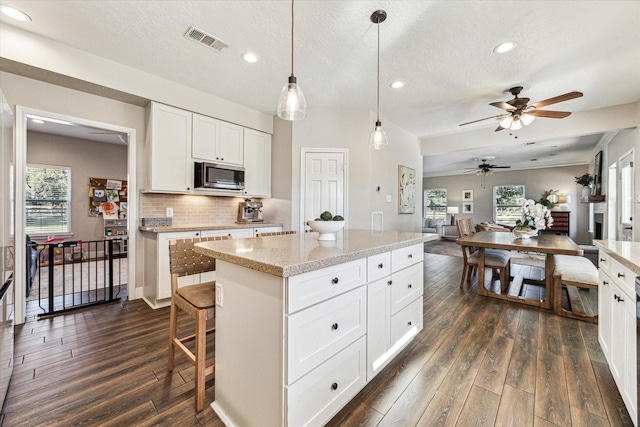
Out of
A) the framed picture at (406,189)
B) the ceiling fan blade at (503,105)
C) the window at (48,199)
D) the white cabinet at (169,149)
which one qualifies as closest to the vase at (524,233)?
the ceiling fan blade at (503,105)

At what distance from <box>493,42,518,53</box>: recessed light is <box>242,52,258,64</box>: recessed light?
8.03ft

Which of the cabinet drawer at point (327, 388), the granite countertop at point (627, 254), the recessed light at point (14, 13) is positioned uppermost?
the recessed light at point (14, 13)

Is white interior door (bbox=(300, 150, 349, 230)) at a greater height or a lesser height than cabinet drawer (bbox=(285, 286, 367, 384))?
greater

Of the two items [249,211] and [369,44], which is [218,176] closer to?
[249,211]

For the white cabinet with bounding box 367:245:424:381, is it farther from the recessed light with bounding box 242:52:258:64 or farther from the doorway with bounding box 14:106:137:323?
the doorway with bounding box 14:106:137:323

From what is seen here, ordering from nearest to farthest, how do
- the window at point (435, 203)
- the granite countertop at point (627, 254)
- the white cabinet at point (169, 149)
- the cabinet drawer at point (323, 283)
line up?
the cabinet drawer at point (323, 283) → the granite countertop at point (627, 254) → the white cabinet at point (169, 149) → the window at point (435, 203)

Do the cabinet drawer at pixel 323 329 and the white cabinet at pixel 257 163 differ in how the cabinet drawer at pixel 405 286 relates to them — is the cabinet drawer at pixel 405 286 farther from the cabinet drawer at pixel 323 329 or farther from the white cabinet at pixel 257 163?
the white cabinet at pixel 257 163

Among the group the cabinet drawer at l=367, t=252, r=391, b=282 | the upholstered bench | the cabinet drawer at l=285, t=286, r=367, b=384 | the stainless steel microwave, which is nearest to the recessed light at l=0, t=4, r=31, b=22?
the stainless steel microwave

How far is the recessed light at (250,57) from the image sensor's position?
2.74 metres

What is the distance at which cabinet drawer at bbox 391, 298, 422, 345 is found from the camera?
1.95 meters

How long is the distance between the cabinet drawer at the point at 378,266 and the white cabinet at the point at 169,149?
291 centimetres

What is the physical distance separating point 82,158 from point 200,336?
258 inches

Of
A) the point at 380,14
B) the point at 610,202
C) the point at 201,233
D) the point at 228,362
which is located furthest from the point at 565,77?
the point at 201,233

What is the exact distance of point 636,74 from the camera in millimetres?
3096
